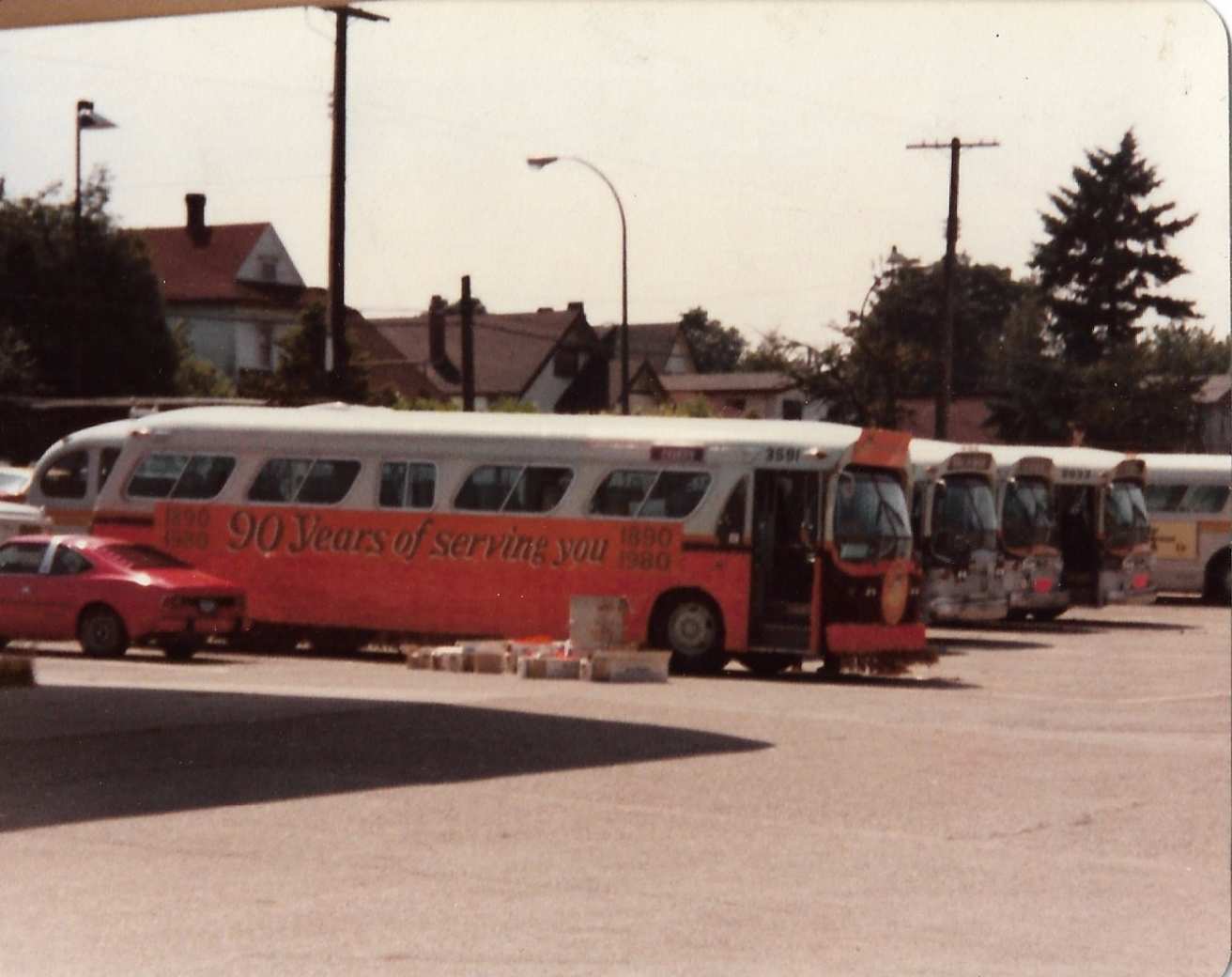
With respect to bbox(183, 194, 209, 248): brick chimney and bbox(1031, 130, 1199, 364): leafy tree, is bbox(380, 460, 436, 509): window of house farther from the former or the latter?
bbox(1031, 130, 1199, 364): leafy tree

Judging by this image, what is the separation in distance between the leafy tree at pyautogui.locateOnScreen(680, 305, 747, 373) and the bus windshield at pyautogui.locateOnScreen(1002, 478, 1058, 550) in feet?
63.0

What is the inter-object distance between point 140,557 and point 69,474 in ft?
16.8

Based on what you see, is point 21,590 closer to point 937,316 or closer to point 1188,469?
point 937,316

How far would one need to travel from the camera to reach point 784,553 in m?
24.8

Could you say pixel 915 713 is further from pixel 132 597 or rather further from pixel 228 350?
pixel 228 350

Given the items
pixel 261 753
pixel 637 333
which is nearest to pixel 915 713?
pixel 261 753

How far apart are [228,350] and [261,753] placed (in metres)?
27.1

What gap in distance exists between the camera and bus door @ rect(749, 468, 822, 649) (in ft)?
80.0

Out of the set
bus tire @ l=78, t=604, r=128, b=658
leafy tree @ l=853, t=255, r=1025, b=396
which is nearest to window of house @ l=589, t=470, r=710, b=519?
bus tire @ l=78, t=604, r=128, b=658

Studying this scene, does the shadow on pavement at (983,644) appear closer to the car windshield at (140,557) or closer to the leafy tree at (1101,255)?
the leafy tree at (1101,255)

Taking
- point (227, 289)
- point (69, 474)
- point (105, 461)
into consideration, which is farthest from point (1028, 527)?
point (69, 474)

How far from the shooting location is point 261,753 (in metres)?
14.6

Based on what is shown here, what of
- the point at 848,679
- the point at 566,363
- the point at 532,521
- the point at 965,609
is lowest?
the point at 848,679

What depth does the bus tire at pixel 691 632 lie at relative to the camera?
24719mm
